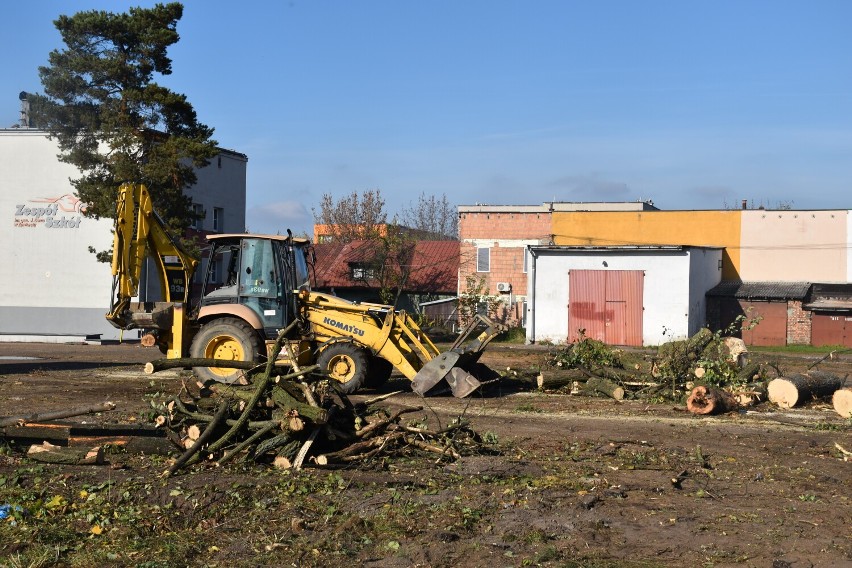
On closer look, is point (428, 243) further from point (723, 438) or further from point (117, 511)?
point (117, 511)

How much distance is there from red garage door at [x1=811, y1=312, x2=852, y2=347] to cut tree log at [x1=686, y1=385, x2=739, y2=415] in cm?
2905

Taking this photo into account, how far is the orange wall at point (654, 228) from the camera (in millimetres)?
45531

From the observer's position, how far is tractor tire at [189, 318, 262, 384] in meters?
16.7

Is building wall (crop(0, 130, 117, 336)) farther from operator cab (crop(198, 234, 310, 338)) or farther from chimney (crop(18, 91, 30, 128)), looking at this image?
operator cab (crop(198, 234, 310, 338))

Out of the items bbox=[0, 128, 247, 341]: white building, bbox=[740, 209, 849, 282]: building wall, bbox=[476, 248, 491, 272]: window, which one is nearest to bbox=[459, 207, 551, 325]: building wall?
bbox=[476, 248, 491, 272]: window

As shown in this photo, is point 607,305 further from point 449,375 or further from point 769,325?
point 449,375

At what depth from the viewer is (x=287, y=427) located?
378 inches

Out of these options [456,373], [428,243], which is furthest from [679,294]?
[456,373]

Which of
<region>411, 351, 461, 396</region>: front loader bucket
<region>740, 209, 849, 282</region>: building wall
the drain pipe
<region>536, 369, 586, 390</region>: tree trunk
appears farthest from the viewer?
<region>740, 209, 849, 282</region>: building wall

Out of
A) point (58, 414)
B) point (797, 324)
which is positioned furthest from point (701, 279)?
point (58, 414)

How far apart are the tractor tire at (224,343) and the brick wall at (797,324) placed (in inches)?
1251

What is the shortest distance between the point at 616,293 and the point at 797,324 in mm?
9362

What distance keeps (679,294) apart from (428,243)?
18205mm

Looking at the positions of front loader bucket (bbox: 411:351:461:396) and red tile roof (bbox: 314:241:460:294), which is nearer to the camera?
front loader bucket (bbox: 411:351:461:396)
